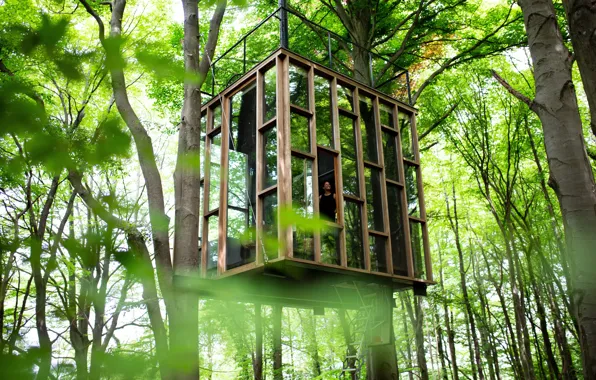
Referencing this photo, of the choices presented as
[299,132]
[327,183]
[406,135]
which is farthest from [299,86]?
[406,135]

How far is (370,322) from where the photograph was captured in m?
7.40

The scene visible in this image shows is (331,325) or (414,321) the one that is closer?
(414,321)

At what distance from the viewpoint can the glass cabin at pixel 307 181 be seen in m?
5.69

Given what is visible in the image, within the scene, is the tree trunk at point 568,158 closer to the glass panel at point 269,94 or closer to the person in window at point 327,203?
the person in window at point 327,203

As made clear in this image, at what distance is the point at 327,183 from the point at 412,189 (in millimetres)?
1781

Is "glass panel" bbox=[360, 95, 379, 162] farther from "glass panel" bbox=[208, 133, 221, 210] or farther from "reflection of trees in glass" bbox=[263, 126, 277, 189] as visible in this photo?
"glass panel" bbox=[208, 133, 221, 210]

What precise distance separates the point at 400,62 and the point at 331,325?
9.09m

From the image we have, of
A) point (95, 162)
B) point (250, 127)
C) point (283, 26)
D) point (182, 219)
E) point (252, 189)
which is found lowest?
point (95, 162)

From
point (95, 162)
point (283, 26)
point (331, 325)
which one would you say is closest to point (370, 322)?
point (283, 26)

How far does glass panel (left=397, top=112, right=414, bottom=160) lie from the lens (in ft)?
24.8

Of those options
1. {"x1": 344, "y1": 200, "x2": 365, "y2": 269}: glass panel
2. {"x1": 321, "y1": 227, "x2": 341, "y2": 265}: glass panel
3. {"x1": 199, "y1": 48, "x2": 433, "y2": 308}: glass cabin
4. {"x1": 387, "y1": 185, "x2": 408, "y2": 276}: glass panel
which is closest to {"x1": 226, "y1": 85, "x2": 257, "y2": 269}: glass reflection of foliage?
{"x1": 199, "y1": 48, "x2": 433, "y2": 308}: glass cabin

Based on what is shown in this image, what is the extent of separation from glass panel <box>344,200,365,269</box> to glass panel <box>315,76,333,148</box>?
2.67 ft

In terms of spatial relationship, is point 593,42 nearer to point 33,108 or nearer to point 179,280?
point 33,108

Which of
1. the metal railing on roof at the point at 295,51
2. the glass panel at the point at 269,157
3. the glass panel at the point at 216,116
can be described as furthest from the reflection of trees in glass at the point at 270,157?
the metal railing on roof at the point at 295,51
